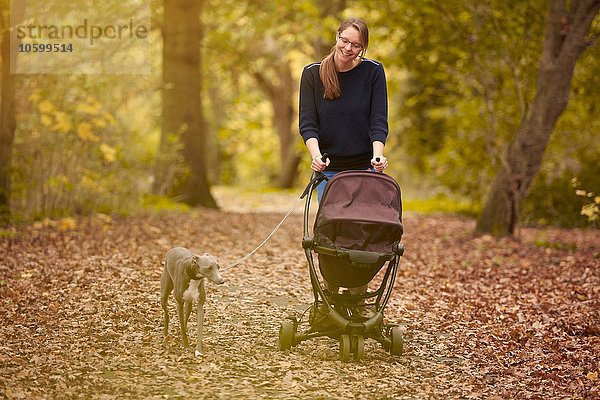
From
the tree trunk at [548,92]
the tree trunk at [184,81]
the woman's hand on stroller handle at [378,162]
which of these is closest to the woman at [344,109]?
Answer: the woman's hand on stroller handle at [378,162]

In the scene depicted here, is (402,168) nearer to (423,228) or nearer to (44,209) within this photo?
(423,228)

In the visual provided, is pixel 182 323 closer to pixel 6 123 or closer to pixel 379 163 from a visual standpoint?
pixel 379 163

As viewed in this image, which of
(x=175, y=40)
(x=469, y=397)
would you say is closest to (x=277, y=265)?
(x=469, y=397)

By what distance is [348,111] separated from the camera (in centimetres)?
549

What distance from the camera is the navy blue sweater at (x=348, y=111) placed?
5484 mm

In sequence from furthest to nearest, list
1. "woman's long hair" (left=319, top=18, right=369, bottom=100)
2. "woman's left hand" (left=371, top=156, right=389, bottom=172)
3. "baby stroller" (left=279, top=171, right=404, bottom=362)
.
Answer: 1. "woman's long hair" (left=319, top=18, right=369, bottom=100)
2. "woman's left hand" (left=371, top=156, right=389, bottom=172)
3. "baby stroller" (left=279, top=171, right=404, bottom=362)

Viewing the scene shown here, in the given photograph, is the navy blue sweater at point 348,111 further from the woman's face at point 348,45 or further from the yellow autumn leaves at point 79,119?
the yellow autumn leaves at point 79,119

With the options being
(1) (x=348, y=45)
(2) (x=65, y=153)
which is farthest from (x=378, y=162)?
(2) (x=65, y=153)

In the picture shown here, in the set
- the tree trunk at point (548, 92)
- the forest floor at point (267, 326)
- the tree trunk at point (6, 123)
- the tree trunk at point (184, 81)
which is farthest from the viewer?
the tree trunk at point (184, 81)

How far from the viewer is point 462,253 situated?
10.7 meters

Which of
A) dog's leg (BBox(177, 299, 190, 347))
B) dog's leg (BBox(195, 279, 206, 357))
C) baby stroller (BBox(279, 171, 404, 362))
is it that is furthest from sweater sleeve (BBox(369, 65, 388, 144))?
dog's leg (BBox(177, 299, 190, 347))

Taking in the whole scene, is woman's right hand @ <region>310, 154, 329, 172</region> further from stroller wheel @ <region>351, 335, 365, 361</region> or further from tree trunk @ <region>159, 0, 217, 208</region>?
tree trunk @ <region>159, 0, 217, 208</region>

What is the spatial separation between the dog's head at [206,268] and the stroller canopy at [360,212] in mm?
699

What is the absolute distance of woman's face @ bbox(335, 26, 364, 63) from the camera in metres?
5.28
